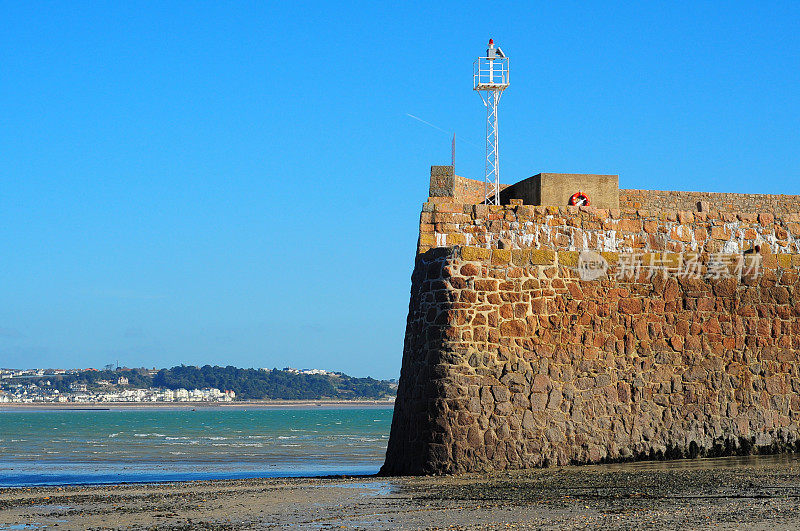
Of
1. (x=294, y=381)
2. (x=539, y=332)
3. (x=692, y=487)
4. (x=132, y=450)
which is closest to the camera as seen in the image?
(x=692, y=487)

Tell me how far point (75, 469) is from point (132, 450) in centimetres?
926

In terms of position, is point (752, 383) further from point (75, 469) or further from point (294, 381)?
point (294, 381)

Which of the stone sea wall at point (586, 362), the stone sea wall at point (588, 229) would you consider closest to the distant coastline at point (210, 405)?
the stone sea wall at point (588, 229)

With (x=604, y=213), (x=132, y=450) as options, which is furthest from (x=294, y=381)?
(x=604, y=213)

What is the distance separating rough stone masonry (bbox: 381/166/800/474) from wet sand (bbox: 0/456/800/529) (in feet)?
1.76

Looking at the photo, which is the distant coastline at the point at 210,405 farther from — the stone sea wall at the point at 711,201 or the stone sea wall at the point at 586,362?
the stone sea wall at the point at 586,362

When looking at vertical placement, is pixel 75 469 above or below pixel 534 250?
below

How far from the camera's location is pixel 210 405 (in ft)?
550

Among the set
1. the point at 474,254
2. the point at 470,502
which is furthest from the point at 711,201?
the point at 470,502

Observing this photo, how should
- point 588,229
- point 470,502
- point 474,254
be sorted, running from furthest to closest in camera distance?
point 588,229, point 474,254, point 470,502

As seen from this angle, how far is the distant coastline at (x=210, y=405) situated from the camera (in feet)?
545

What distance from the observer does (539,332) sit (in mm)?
12812

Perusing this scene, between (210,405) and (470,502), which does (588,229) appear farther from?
(210,405)

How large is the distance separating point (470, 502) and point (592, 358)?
4.20 metres
